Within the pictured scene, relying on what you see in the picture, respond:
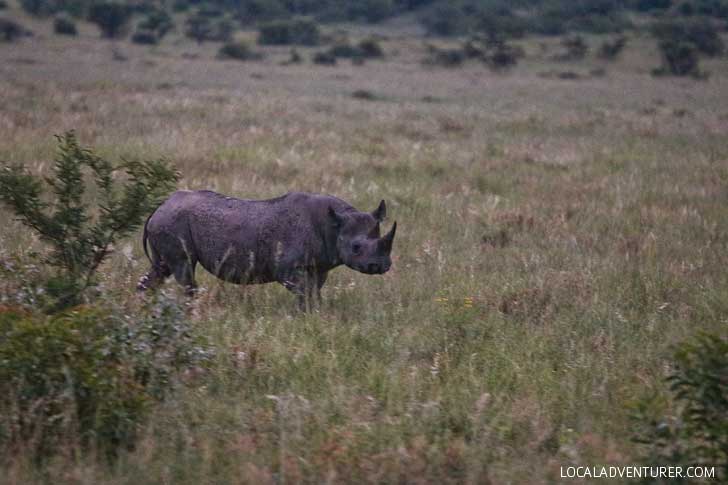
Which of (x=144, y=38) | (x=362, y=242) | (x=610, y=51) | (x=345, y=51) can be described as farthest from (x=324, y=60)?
(x=362, y=242)

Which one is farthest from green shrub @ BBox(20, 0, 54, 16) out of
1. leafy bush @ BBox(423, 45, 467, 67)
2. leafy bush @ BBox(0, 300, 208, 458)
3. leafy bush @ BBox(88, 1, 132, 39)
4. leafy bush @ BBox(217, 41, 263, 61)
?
leafy bush @ BBox(0, 300, 208, 458)

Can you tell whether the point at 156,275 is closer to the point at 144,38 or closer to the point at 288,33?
the point at 144,38

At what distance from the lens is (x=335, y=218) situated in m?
6.55

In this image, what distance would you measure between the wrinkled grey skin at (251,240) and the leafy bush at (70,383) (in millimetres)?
2125

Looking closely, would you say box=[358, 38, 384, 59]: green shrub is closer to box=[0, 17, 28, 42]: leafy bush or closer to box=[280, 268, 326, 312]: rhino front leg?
box=[0, 17, 28, 42]: leafy bush

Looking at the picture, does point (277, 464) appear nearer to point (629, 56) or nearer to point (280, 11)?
point (629, 56)

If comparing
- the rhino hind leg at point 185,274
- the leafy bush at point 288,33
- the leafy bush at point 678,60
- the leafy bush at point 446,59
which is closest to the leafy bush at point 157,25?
the leafy bush at point 288,33

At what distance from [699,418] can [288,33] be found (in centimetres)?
4734

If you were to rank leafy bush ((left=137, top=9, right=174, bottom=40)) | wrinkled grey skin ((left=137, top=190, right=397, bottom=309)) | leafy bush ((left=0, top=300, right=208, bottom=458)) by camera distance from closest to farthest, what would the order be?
leafy bush ((left=0, top=300, right=208, bottom=458)) → wrinkled grey skin ((left=137, top=190, right=397, bottom=309)) → leafy bush ((left=137, top=9, right=174, bottom=40))

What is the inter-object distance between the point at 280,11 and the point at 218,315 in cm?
5797

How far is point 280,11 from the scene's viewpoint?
61.5 m

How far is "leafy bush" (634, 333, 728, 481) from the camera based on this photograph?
3553 millimetres

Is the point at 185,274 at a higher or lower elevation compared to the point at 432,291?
higher

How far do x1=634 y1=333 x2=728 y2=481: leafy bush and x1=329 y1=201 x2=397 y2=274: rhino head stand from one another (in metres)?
2.79
